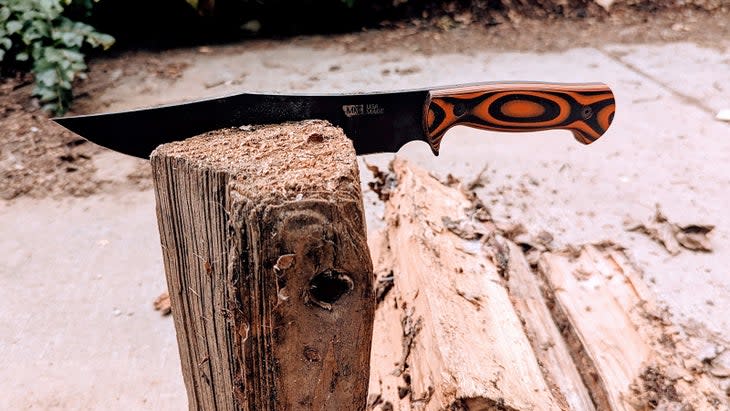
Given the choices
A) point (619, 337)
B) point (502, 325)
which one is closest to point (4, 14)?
point (502, 325)

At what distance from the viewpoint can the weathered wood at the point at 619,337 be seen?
185 cm

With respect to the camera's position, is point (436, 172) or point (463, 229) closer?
point (463, 229)

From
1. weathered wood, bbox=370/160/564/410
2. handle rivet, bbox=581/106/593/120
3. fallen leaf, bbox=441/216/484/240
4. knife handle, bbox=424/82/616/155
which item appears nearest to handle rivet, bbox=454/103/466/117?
knife handle, bbox=424/82/616/155

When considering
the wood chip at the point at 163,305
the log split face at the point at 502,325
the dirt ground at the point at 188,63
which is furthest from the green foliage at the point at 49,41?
the log split face at the point at 502,325

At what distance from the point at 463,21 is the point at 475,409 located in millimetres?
4746

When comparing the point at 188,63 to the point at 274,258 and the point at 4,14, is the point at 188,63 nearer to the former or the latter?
the point at 4,14

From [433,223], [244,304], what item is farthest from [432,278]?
[244,304]

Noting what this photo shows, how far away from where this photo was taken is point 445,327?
166 centimetres

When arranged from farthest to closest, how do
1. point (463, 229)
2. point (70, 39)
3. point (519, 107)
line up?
point (70, 39)
point (463, 229)
point (519, 107)

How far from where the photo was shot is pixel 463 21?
18.6 ft

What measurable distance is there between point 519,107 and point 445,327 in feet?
1.93

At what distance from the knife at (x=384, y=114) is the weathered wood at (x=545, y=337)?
0.67 metres

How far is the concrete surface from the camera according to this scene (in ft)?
7.43

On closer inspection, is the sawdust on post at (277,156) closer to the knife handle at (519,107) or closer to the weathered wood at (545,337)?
the knife handle at (519,107)
